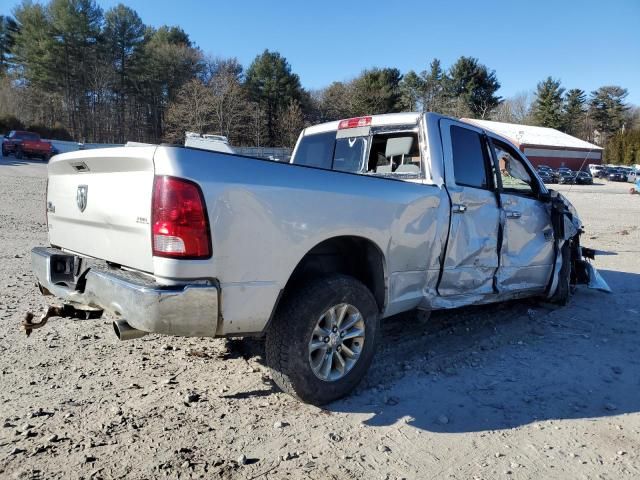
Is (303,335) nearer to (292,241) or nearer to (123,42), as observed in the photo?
(292,241)

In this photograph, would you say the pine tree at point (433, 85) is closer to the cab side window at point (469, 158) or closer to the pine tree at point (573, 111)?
the pine tree at point (573, 111)

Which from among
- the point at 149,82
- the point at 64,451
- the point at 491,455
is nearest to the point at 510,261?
the point at 491,455

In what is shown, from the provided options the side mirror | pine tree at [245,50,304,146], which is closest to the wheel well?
the side mirror

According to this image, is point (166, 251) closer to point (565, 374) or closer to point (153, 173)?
point (153, 173)

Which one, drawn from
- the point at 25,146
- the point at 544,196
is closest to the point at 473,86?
the point at 25,146

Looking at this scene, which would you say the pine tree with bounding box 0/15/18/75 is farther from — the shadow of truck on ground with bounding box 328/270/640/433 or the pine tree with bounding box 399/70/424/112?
the shadow of truck on ground with bounding box 328/270/640/433

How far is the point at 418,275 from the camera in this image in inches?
149

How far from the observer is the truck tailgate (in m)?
2.71

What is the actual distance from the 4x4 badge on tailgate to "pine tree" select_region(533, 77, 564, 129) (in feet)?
272

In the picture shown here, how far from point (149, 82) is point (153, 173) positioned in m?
57.5

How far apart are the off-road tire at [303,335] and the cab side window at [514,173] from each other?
8.81 ft

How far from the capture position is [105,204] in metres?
3.02

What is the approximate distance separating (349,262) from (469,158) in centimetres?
160

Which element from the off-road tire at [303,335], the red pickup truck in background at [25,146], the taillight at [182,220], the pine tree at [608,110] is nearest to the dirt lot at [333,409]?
the off-road tire at [303,335]
